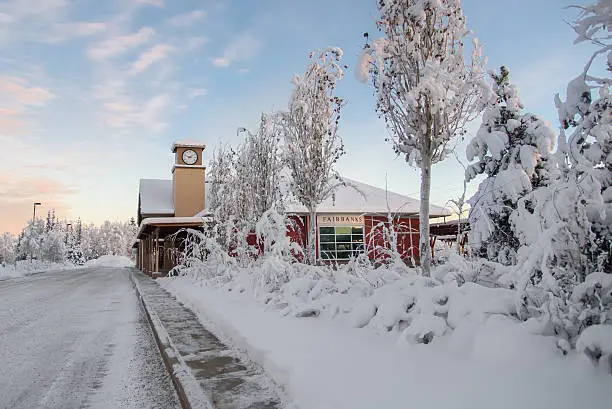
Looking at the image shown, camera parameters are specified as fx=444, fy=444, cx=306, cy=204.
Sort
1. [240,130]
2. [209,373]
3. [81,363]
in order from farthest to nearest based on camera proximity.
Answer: [240,130] → [81,363] → [209,373]

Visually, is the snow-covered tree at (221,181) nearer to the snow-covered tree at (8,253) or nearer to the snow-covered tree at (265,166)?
the snow-covered tree at (265,166)

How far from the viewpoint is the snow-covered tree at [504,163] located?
7570 mm

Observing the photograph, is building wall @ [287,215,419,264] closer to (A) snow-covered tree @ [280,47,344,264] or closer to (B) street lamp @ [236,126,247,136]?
(A) snow-covered tree @ [280,47,344,264]

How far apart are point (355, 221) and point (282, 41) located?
52.9 ft

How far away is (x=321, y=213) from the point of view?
25.2 meters

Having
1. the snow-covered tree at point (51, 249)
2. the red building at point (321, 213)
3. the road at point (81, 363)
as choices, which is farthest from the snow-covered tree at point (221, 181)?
the snow-covered tree at point (51, 249)

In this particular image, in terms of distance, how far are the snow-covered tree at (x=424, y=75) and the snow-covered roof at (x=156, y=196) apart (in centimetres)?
2942

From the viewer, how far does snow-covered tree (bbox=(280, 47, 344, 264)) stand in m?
11.7

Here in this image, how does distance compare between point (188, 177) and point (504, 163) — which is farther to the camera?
point (188, 177)

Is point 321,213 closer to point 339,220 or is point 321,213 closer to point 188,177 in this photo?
point 339,220

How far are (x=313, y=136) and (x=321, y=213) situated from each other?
13.8 meters

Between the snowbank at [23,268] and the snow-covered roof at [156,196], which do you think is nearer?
the snow-covered roof at [156,196]

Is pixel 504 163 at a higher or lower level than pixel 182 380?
higher

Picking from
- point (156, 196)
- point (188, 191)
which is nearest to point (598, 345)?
point (188, 191)
